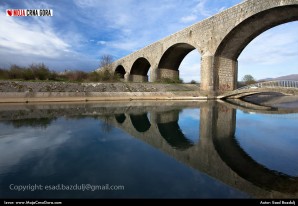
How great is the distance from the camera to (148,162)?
216 inches

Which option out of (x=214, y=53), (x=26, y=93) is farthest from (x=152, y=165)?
(x=214, y=53)

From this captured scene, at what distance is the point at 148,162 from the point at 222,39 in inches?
964

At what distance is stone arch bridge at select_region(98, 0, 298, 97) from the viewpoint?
21.3 meters

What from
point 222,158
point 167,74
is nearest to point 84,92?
point 222,158

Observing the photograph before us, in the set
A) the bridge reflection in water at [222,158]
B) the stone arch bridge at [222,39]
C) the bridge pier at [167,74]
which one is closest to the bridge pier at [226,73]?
the stone arch bridge at [222,39]

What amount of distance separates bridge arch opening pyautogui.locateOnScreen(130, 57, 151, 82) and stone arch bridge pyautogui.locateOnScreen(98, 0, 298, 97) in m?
11.0

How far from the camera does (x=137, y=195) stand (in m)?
3.77

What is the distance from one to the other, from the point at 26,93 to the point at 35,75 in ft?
25.2

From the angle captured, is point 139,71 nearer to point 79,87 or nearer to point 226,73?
point 226,73

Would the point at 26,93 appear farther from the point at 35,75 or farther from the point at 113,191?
the point at 113,191

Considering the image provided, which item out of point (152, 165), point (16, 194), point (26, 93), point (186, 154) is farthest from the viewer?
point (26, 93)

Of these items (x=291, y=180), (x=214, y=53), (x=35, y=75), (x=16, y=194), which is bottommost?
(x=291, y=180)

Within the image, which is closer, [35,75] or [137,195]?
[137,195]

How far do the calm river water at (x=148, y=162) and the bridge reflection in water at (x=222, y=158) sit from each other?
19 mm
